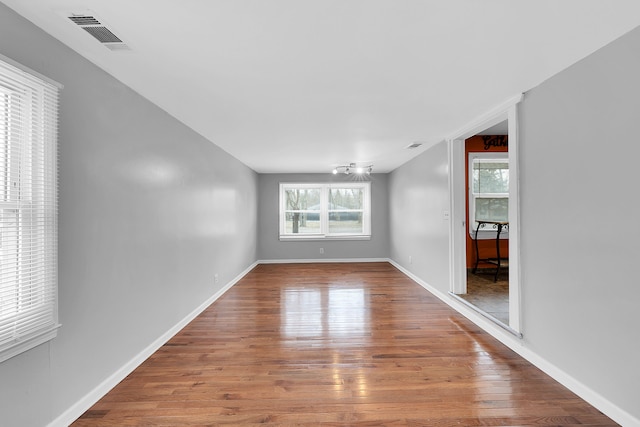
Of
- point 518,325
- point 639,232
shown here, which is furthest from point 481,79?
point 518,325

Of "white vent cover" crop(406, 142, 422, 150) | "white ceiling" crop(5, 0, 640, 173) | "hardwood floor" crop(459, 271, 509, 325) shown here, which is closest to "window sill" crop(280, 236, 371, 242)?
"hardwood floor" crop(459, 271, 509, 325)

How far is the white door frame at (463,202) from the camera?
2574mm

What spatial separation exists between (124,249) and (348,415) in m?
1.98

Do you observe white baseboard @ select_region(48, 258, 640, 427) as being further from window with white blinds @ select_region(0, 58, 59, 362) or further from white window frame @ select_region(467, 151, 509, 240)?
white window frame @ select_region(467, 151, 509, 240)

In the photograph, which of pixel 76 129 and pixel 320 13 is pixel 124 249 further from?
pixel 320 13

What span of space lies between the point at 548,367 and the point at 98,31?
3700 mm

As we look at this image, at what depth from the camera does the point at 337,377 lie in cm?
225

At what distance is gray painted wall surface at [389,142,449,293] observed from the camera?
13.5ft

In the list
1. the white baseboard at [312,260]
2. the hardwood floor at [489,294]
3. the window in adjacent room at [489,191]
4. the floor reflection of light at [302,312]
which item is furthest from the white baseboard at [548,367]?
the white baseboard at [312,260]

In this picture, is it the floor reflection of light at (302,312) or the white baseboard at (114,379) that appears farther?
the floor reflection of light at (302,312)

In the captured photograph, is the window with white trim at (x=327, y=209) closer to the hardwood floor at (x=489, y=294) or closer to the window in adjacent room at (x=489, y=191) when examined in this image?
the window in adjacent room at (x=489, y=191)

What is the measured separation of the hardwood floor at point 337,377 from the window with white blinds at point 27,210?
2.50ft

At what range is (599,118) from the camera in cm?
186

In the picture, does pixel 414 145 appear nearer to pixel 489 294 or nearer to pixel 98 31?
pixel 489 294
